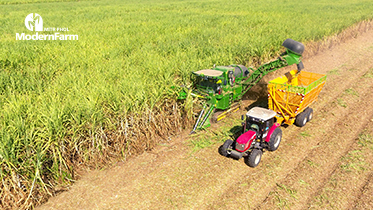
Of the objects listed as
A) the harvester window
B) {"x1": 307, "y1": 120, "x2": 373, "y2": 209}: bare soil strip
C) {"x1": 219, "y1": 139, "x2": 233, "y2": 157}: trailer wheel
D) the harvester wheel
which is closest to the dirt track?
{"x1": 307, "y1": 120, "x2": 373, "y2": 209}: bare soil strip

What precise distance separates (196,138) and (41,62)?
305 inches

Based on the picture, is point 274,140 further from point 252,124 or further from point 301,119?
point 301,119

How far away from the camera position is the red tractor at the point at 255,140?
644cm

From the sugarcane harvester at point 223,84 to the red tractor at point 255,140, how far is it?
1.50 m

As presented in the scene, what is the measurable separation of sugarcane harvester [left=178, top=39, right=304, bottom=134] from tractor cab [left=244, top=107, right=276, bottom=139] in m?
1.59

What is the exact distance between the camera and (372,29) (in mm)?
23859

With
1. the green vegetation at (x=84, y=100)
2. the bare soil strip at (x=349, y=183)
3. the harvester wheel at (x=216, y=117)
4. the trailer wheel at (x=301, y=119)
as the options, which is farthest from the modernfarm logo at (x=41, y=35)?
the bare soil strip at (x=349, y=183)

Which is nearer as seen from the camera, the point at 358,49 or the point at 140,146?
the point at 140,146

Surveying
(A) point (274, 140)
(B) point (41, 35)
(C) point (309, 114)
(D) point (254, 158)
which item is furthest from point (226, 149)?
(B) point (41, 35)

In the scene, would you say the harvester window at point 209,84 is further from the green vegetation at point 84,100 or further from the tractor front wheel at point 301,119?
the tractor front wheel at point 301,119

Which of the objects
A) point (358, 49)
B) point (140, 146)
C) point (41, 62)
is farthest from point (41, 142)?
point (358, 49)

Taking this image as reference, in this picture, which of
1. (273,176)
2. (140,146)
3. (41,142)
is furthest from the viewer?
(140,146)

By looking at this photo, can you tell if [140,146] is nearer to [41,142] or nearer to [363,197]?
[41,142]

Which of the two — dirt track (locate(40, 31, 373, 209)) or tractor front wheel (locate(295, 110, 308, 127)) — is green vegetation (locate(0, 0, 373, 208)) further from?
tractor front wheel (locate(295, 110, 308, 127))
